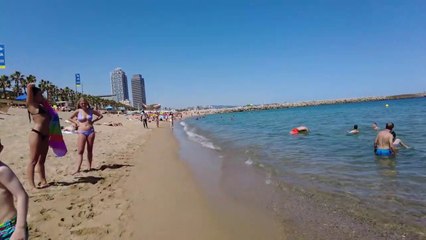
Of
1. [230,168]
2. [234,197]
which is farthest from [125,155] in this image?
[234,197]

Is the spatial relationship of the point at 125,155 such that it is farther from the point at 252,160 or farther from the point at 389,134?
the point at 389,134

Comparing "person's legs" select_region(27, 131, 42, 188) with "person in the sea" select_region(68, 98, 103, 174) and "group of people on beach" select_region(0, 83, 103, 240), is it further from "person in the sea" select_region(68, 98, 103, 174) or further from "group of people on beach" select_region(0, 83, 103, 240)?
"person in the sea" select_region(68, 98, 103, 174)

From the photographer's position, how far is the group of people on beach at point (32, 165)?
2004mm

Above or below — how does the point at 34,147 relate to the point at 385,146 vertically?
above

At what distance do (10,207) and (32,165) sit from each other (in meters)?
3.68

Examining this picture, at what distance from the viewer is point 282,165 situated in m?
9.16

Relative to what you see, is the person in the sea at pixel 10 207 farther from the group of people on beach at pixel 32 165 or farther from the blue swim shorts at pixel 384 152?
the blue swim shorts at pixel 384 152

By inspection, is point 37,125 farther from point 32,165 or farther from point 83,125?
point 83,125

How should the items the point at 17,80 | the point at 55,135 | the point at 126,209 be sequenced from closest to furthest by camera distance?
the point at 126,209 → the point at 55,135 → the point at 17,80

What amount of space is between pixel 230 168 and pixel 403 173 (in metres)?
4.53

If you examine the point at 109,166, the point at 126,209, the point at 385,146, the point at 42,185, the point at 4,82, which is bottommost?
the point at 385,146

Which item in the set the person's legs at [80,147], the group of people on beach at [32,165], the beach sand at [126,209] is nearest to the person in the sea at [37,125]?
the group of people on beach at [32,165]

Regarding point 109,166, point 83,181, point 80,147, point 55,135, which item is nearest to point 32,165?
point 55,135

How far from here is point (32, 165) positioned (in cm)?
530
